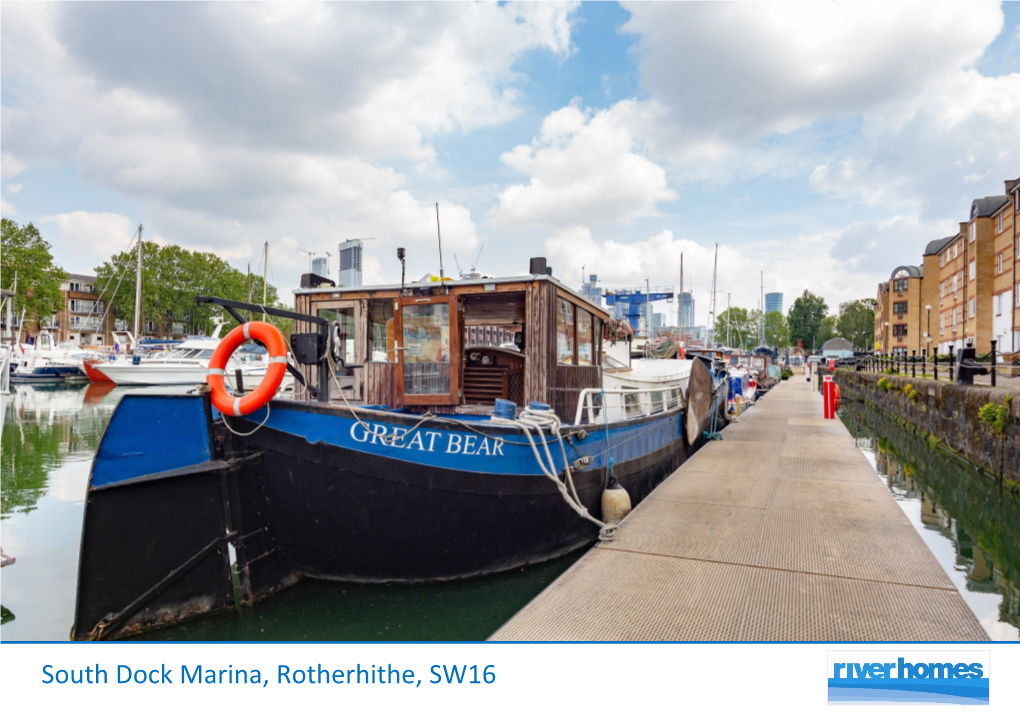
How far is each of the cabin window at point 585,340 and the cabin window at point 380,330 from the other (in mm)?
2249

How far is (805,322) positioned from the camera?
9150 cm

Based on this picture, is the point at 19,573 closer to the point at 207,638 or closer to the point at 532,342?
the point at 207,638

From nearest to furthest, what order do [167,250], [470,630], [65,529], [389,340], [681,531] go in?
[470,630] < [681,531] < [389,340] < [65,529] < [167,250]

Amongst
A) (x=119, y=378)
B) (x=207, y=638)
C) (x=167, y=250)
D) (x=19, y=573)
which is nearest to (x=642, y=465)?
(x=207, y=638)

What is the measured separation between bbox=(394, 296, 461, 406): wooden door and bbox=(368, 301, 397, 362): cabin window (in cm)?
47

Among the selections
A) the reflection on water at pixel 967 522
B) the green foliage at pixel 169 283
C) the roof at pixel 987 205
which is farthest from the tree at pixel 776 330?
the reflection on water at pixel 967 522

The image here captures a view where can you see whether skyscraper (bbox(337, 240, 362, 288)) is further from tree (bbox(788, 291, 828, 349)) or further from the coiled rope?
tree (bbox(788, 291, 828, 349))

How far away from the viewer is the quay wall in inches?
339

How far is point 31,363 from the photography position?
35.6 m

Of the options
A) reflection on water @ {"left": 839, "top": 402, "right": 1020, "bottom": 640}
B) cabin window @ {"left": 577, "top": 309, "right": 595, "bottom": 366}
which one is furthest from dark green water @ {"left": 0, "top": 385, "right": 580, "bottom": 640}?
reflection on water @ {"left": 839, "top": 402, "right": 1020, "bottom": 640}

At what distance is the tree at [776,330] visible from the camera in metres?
90.8

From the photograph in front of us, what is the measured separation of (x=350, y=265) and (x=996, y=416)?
992 cm

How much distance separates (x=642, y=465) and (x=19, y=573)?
7.09 metres

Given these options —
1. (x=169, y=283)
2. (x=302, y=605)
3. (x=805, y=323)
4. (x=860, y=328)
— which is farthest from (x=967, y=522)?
(x=805, y=323)
